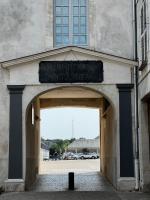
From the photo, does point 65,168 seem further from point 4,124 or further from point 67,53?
point 67,53

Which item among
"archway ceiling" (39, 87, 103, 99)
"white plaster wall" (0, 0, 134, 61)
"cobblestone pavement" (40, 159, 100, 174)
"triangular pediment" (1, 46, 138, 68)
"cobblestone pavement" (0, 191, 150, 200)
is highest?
"white plaster wall" (0, 0, 134, 61)

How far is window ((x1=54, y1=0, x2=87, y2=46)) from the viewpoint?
17344 mm

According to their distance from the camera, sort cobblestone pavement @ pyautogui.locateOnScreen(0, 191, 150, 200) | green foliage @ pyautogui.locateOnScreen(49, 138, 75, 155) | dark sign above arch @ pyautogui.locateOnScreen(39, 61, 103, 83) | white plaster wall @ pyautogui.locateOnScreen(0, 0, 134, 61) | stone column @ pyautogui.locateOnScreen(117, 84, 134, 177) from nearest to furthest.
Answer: cobblestone pavement @ pyautogui.locateOnScreen(0, 191, 150, 200)
stone column @ pyautogui.locateOnScreen(117, 84, 134, 177)
dark sign above arch @ pyautogui.locateOnScreen(39, 61, 103, 83)
white plaster wall @ pyautogui.locateOnScreen(0, 0, 134, 61)
green foliage @ pyautogui.locateOnScreen(49, 138, 75, 155)

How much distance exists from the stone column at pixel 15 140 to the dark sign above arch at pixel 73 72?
0.98m

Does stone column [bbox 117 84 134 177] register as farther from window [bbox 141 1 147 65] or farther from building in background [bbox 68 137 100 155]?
building in background [bbox 68 137 100 155]

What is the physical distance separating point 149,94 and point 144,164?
2592 mm

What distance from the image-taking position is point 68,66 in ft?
54.9

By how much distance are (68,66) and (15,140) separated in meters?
3.21

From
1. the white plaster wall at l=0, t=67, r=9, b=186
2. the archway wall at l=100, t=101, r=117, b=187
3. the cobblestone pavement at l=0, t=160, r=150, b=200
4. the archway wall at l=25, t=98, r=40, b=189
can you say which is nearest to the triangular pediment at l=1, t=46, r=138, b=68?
the white plaster wall at l=0, t=67, r=9, b=186

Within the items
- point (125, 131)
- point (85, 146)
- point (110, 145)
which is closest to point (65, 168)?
point (110, 145)

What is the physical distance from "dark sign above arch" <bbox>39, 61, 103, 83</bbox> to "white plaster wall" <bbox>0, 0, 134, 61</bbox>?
0.77 m

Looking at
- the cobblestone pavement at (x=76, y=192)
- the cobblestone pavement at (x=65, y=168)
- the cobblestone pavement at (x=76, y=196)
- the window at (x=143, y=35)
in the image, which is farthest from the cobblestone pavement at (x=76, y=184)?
the window at (x=143, y=35)

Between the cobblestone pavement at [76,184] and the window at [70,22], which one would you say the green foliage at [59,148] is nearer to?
the cobblestone pavement at [76,184]

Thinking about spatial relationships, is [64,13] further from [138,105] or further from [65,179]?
[65,179]
